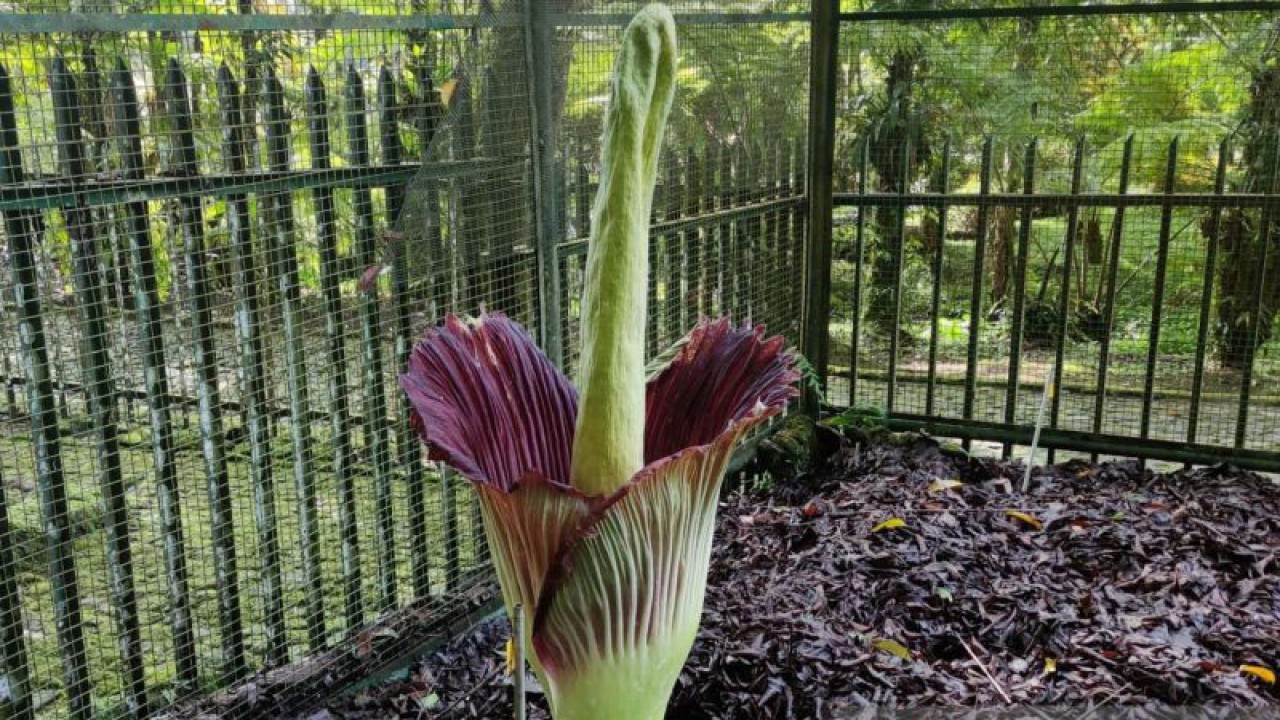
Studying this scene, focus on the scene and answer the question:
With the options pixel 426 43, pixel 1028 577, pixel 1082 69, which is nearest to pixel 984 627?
pixel 1028 577

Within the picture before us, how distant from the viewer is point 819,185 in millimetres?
4773

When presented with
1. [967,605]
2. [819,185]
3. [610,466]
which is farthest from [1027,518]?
[610,466]

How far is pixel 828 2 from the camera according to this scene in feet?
15.0

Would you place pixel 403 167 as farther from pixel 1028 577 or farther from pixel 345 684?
pixel 1028 577

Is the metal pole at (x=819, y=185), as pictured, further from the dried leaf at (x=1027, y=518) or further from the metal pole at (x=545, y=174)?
the metal pole at (x=545, y=174)

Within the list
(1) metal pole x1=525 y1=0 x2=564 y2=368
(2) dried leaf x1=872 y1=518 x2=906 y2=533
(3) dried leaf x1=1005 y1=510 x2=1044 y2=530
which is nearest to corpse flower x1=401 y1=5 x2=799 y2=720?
(1) metal pole x1=525 y1=0 x2=564 y2=368

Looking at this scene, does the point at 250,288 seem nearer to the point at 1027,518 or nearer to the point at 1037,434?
the point at 1027,518

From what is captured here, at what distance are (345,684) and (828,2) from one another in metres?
3.35

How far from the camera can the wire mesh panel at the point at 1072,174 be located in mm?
4344

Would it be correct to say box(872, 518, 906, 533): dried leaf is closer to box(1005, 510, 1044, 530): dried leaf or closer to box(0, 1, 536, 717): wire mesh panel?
box(1005, 510, 1044, 530): dried leaf

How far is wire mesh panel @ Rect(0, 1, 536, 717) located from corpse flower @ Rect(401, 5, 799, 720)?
1204 millimetres

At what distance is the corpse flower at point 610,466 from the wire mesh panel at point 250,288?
1204mm

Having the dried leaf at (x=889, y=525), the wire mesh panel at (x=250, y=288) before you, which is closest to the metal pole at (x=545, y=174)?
the wire mesh panel at (x=250, y=288)

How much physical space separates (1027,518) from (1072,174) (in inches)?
59.8
